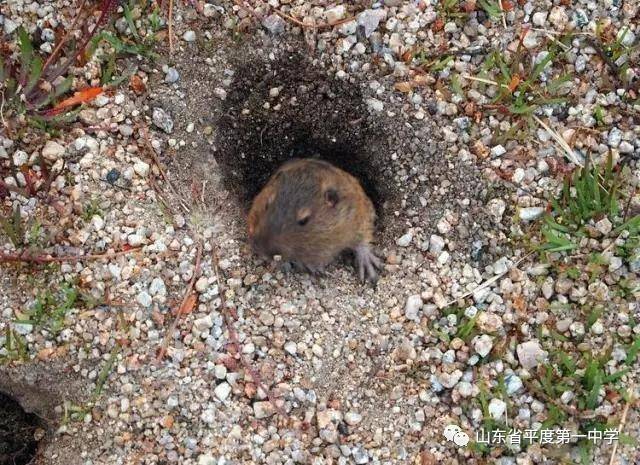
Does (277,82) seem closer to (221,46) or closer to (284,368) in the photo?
(221,46)

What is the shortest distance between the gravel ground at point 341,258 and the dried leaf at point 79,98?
52 mm

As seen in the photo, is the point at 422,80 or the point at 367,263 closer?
the point at 367,263

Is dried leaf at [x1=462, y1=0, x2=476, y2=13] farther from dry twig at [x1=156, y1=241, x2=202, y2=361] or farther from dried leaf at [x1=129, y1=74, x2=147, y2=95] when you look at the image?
dry twig at [x1=156, y1=241, x2=202, y2=361]

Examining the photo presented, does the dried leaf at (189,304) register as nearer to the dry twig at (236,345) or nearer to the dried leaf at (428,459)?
the dry twig at (236,345)

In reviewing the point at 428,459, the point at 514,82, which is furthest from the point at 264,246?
the point at 514,82

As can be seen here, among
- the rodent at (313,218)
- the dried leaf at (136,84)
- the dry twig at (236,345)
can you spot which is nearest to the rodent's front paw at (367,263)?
the rodent at (313,218)

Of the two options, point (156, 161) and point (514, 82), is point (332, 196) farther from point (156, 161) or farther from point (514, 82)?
point (514, 82)

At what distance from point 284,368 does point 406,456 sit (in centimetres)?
77

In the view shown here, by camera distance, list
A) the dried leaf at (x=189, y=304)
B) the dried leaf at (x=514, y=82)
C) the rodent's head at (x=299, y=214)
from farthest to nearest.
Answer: the dried leaf at (x=514, y=82) < the dried leaf at (x=189, y=304) < the rodent's head at (x=299, y=214)

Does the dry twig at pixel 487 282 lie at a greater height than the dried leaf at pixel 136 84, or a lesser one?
lesser

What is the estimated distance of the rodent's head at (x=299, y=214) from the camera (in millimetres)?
4191

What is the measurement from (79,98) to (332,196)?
59.6 inches

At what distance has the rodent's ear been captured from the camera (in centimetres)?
438

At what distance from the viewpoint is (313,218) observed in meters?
4.32
